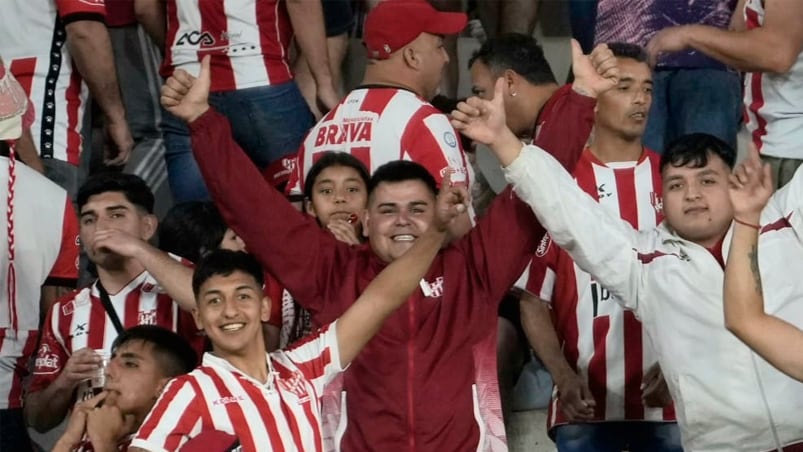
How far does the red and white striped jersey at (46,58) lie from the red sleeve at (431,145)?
4.83ft

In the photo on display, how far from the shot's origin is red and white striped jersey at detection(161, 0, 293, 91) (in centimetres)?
681

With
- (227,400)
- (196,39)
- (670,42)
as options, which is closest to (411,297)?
(227,400)

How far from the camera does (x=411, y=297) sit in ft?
17.0

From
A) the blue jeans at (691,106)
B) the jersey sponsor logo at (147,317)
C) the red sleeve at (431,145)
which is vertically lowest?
the jersey sponsor logo at (147,317)

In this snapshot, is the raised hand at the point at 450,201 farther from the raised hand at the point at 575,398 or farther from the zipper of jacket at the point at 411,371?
the raised hand at the point at 575,398

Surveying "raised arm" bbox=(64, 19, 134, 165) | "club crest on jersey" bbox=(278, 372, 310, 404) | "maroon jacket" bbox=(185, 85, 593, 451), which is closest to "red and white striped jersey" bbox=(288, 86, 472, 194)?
"maroon jacket" bbox=(185, 85, 593, 451)

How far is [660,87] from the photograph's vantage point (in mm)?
6777

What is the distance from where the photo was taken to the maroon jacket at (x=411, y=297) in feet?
16.7

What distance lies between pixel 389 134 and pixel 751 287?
194 centimetres

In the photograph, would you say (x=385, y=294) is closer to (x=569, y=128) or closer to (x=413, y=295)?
(x=413, y=295)

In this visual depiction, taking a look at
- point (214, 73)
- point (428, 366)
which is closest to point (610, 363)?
point (428, 366)

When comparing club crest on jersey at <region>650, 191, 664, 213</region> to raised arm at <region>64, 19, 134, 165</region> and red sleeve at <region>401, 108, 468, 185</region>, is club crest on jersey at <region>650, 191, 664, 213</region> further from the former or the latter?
raised arm at <region>64, 19, 134, 165</region>

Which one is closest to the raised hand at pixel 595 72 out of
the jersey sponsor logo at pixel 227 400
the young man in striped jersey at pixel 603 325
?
the young man in striped jersey at pixel 603 325

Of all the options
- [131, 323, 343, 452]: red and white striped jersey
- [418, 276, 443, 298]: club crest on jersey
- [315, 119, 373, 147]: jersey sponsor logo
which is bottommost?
[131, 323, 343, 452]: red and white striped jersey
